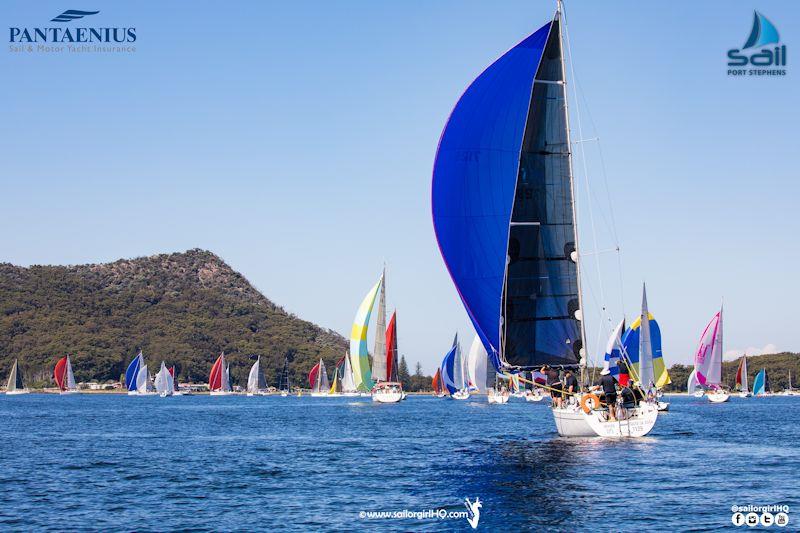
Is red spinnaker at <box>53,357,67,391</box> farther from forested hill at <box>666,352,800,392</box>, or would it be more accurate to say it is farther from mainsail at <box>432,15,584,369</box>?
mainsail at <box>432,15,584,369</box>

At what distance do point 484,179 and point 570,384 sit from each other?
8881mm

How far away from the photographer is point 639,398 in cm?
3797

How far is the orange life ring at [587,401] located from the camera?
35.7 m

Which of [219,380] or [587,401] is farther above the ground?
[587,401]

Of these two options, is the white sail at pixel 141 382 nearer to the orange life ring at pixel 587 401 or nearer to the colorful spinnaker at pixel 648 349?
the colorful spinnaker at pixel 648 349

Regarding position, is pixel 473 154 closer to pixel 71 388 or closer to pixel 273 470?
pixel 273 470

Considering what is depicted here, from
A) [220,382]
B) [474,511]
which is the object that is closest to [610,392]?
[474,511]

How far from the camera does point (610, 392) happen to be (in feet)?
115

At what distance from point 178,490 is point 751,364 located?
186443 millimetres

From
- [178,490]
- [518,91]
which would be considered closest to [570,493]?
[178,490]

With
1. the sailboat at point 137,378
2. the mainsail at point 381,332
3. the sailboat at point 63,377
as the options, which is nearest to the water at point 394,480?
the mainsail at point 381,332

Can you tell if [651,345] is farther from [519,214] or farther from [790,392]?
[790,392]

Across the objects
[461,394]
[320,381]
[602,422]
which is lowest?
[461,394]

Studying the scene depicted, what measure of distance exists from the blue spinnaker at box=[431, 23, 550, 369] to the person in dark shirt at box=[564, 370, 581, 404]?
307cm
